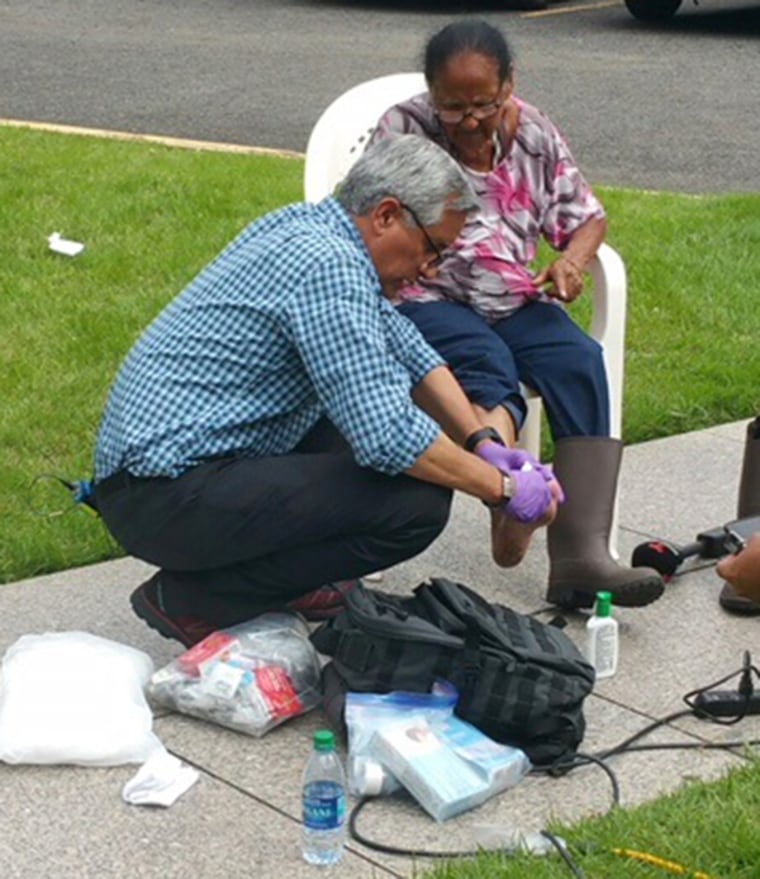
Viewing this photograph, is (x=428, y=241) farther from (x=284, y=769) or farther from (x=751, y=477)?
(x=751, y=477)

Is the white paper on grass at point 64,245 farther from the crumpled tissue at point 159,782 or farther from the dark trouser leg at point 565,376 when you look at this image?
the crumpled tissue at point 159,782

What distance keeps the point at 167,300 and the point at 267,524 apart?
2971 mm

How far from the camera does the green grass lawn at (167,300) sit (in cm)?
368

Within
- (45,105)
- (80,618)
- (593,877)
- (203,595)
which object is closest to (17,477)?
(80,618)

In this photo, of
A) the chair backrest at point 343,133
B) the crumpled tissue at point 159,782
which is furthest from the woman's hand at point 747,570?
the chair backrest at point 343,133

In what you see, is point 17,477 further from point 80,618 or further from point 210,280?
point 210,280

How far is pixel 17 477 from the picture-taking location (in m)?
5.56

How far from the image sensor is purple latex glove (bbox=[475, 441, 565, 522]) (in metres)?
4.29

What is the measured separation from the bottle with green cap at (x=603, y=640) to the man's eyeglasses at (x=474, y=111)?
125 cm

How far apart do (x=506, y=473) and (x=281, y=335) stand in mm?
592

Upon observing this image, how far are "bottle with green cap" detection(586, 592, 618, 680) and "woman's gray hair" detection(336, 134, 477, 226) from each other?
953 mm

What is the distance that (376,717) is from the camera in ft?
13.0

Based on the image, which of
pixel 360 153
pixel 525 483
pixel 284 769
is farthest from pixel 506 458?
pixel 360 153

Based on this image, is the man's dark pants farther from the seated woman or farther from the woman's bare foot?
the seated woman
